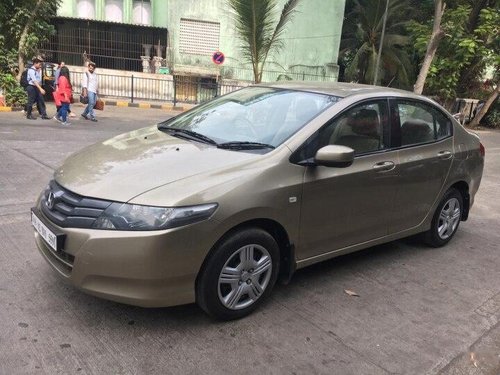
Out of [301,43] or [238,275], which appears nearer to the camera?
[238,275]

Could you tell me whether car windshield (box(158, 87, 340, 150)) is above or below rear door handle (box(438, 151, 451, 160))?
above

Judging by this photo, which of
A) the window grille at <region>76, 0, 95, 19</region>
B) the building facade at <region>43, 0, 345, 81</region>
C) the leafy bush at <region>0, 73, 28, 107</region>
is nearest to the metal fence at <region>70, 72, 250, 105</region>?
the building facade at <region>43, 0, 345, 81</region>

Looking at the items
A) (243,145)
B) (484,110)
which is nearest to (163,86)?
(484,110)

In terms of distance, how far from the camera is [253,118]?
409 centimetres

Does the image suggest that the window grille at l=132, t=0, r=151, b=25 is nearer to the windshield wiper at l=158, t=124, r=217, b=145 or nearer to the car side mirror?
the windshield wiper at l=158, t=124, r=217, b=145

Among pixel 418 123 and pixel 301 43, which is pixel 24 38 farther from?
pixel 301 43

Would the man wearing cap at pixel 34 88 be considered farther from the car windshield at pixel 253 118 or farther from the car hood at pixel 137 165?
the car hood at pixel 137 165

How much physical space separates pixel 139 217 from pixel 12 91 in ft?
45.7

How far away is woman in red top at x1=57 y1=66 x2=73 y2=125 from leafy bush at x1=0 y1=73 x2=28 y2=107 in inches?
115

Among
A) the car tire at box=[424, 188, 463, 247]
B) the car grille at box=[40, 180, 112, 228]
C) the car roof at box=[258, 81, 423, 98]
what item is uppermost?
the car roof at box=[258, 81, 423, 98]

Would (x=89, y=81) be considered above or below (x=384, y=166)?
below

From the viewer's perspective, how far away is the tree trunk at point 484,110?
19.9 meters

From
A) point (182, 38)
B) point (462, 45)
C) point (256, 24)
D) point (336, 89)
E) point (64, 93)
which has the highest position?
point (256, 24)

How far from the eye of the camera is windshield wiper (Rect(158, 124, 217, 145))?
3855 millimetres
